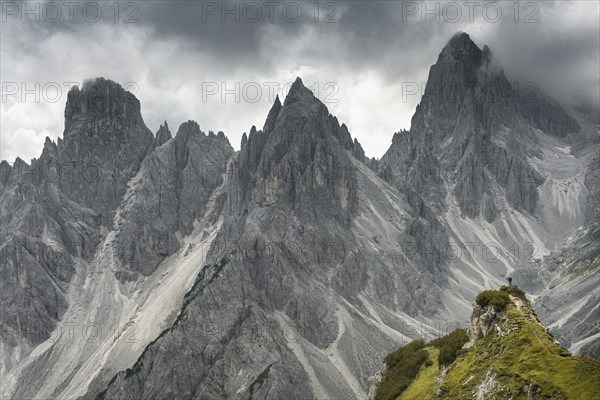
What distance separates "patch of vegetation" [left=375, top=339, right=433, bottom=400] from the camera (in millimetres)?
67188

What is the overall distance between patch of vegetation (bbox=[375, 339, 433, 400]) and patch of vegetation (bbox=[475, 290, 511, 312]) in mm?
13398

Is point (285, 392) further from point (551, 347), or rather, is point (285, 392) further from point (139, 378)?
point (551, 347)

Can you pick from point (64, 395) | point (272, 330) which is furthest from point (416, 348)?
point (64, 395)

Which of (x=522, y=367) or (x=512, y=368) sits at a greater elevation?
(x=512, y=368)

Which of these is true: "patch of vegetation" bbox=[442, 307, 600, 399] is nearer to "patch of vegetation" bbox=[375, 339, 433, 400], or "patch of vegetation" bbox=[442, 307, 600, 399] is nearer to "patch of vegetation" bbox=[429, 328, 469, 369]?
"patch of vegetation" bbox=[429, 328, 469, 369]

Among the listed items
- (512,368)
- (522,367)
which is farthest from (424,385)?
(522,367)

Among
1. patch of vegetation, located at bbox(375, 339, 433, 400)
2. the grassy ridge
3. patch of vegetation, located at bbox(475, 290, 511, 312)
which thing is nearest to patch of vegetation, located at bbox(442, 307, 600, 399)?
the grassy ridge

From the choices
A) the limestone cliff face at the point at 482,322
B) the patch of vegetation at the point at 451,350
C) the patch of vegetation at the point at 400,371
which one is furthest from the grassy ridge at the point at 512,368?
the patch of vegetation at the point at 400,371

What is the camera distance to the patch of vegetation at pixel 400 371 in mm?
67188

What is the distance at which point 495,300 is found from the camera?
177 ft

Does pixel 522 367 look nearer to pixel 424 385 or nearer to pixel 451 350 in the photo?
pixel 451 350

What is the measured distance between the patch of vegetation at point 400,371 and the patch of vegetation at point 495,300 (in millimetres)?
13398

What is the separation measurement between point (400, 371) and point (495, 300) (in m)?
20.5

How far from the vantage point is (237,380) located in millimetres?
182125
